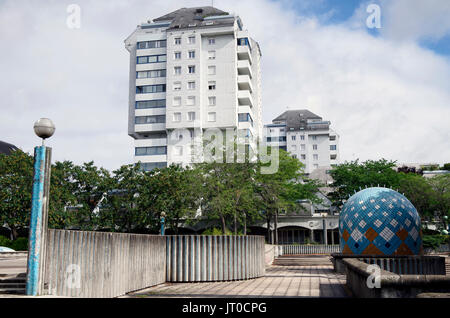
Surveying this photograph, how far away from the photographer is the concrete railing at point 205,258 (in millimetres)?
13438

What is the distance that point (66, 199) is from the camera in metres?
37.5

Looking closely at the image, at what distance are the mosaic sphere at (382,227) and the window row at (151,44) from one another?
5523cm

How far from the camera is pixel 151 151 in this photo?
215ft

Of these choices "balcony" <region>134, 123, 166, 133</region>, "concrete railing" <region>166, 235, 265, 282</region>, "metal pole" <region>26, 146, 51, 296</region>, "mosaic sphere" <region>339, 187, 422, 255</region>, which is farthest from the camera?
"balcony" <region>134, 123, 166, 133</region>

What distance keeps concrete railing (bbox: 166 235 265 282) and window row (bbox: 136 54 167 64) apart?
56.1 metres

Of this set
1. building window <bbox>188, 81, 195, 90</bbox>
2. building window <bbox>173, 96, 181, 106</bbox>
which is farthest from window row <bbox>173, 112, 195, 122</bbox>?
building window <bbox>188, 81, 195, 90</bbox>

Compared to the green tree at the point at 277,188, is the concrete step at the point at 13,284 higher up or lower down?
lower down

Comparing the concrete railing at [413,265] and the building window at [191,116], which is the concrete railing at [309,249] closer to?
the concrete railing at [413,265]

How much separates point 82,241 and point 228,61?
5925cm

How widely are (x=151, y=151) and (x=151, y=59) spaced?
14.8 metres

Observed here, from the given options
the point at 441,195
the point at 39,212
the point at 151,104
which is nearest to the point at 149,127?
the point at 151,104

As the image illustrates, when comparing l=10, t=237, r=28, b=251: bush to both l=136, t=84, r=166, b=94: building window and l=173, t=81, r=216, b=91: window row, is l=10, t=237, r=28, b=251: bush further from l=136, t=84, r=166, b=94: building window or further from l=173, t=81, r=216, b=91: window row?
l=136, t=84, r=166, b=94: building window

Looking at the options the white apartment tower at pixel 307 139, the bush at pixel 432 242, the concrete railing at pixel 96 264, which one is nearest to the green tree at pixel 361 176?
the bush at pixel 432 242

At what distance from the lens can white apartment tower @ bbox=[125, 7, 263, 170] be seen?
64.0 m
